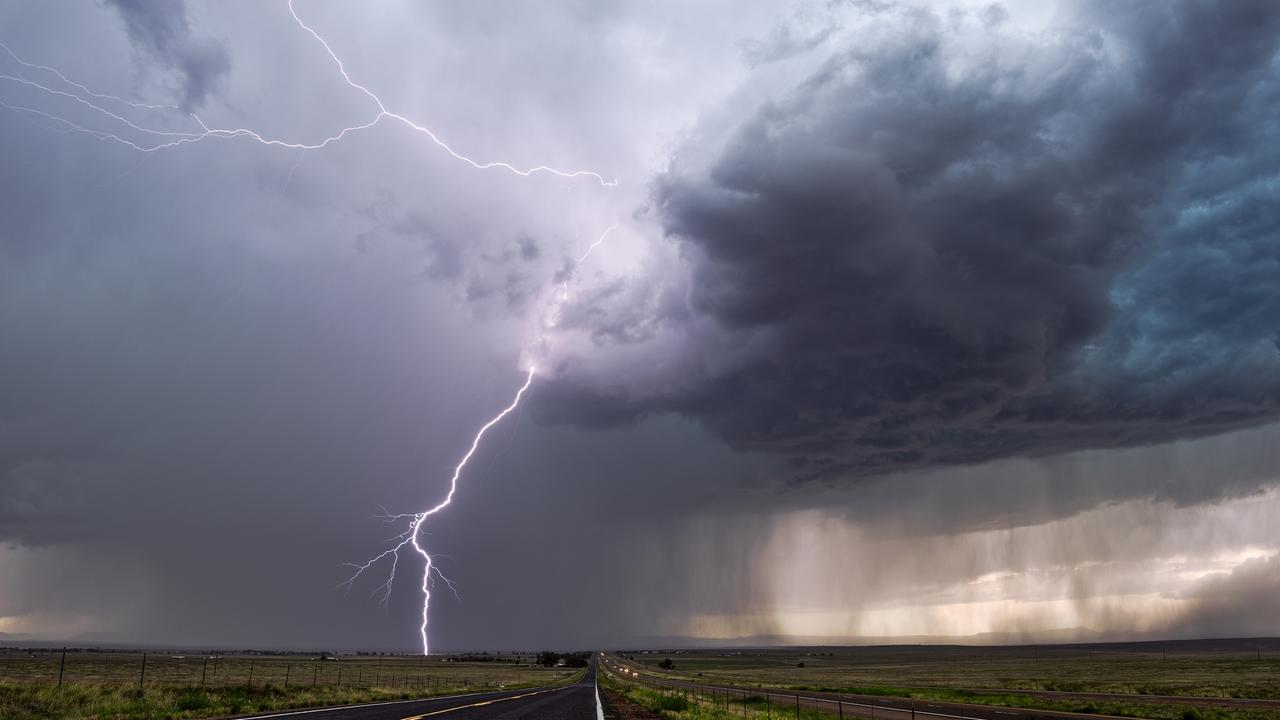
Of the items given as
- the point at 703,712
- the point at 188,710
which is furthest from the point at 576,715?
the point at 188,710

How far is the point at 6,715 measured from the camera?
20.8 meters

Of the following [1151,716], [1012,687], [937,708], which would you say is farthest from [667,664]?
[1151,716]

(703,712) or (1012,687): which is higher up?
(703,712)

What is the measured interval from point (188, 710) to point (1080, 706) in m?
53.1

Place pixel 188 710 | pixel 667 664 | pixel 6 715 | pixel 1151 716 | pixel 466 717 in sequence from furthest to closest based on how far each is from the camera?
pixel 667 664, pixel 1151 716, pixel 188 710, pixel 466 717, pixel 6 715

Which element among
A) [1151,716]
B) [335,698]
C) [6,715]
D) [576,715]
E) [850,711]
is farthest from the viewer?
[850,711]

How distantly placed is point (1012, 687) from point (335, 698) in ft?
239

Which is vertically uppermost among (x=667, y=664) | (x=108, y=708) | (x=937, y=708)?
(x=108, y=708)

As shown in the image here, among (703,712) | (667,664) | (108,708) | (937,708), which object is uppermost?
(108,708)

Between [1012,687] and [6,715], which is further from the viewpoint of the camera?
[1012,687]

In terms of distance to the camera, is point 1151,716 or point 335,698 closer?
point 335,698

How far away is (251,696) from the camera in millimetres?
Result: 30828

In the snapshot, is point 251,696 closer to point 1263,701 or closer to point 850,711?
point 850,711

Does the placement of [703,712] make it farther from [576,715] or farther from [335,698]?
[335,698]
